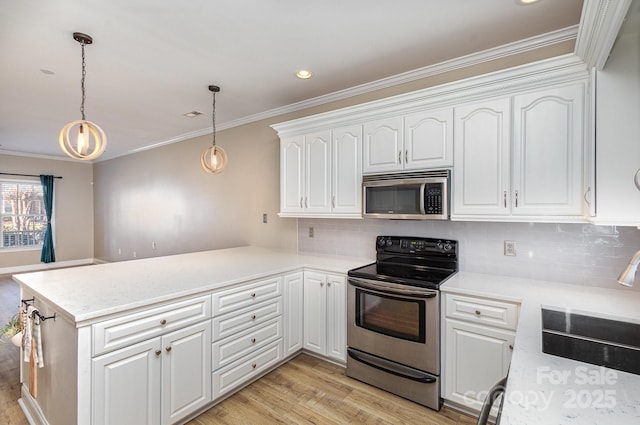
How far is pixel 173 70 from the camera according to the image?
2850mm

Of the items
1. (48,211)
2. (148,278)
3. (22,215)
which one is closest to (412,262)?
(148,278)

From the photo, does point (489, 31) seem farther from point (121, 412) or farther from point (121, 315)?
point (121, 412)

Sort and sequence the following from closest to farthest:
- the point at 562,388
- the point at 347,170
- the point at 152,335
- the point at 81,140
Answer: the point at 562,388 → the point at 152,335 → the point at 81,140 → the point at 347,170

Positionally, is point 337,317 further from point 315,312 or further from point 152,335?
point 152,335

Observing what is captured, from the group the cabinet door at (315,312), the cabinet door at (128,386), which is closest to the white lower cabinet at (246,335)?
the cabinet door at (315,312)

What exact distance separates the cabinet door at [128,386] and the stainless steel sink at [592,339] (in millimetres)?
1947

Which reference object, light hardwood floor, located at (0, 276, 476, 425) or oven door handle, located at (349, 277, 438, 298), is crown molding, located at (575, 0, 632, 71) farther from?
light hardwood floor, located at (0, 276, 476, 425)

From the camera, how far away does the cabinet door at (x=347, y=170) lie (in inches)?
111

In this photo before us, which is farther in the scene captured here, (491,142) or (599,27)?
(491,142)

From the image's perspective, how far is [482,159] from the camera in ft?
7.28

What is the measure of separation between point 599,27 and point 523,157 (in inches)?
33.3

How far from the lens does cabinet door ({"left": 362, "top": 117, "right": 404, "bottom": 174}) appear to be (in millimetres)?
2580

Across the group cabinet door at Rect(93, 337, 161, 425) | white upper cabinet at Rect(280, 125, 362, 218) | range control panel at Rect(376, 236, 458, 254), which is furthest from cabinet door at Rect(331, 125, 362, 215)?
cabinet door at Rect(93, 337, 161, 425)

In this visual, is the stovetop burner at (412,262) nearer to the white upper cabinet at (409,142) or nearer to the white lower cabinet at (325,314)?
the white lower cabinet at (325,314)
